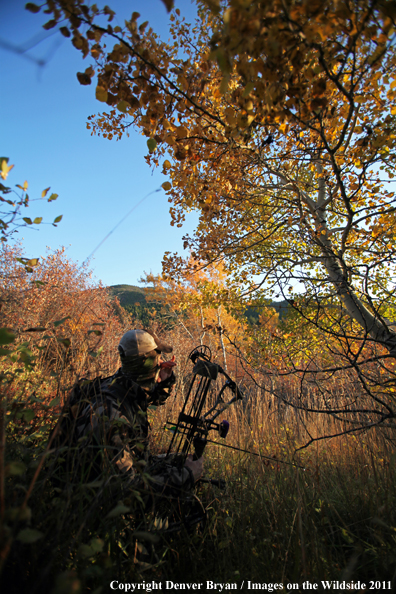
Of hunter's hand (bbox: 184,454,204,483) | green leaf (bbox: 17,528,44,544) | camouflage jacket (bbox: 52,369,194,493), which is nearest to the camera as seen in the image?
green leaf (bbox: 17,528,44,544)

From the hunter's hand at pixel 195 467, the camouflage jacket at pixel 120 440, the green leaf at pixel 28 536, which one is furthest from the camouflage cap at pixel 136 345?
the green leaf at pixel 28 536

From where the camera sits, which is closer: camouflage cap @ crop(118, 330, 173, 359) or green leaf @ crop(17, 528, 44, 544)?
green leaf @ crop(17, 528, 44, 544)

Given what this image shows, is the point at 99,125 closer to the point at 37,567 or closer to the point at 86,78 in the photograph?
the point at 86,78

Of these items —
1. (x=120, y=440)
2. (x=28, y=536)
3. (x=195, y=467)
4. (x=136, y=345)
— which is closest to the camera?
(x=28, y=536)

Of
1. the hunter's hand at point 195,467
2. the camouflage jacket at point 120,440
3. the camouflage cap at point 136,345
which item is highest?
the camouflage cap at point 136,345

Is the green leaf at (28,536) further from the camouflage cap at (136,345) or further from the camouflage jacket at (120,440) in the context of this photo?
the camouflage cap at (136,345)

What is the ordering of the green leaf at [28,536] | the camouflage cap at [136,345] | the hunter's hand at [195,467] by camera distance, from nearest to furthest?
1. the green leaf at [28,536]
2. the hunter's hand at [195,467]
3. the camouflage cap at [136,345]

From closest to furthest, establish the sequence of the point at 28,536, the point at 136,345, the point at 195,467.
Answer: the point at 28,536, the point at 195,467, the point at 136,345

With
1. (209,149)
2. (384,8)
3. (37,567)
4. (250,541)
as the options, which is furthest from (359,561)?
(209,149)

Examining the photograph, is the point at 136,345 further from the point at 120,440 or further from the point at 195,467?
the point at 195,467

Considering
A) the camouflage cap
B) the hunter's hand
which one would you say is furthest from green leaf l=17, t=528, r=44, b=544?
the camouflage cap

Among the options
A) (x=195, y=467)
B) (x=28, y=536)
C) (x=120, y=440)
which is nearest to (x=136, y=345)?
(x=120, y=440)

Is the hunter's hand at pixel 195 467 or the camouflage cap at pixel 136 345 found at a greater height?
the camouflage cap at pixel 136 345

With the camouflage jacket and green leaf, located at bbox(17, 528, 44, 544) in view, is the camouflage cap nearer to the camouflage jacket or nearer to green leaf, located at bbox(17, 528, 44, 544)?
the camouflage jacket
